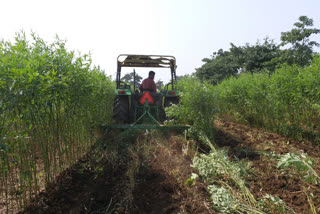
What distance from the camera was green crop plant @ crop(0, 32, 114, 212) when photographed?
2228 mm

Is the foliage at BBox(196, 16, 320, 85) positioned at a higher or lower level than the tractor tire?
higher

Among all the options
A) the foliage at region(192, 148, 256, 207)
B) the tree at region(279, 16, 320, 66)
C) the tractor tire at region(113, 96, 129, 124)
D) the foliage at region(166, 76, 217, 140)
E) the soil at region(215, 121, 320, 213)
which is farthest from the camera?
Answer: the tree at region(279, 16, 320, 66)

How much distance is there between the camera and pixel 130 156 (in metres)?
4.35

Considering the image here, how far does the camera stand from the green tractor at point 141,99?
586 cm

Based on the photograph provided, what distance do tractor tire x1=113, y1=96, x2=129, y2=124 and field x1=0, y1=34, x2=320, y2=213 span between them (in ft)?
1.89

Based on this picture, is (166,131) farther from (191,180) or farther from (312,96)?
(312,96)

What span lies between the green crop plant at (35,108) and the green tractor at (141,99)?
3.54ft

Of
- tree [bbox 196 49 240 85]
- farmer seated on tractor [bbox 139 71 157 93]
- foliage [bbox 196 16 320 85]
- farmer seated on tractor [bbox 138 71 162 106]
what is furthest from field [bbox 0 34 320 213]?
tree [bbox 196 49 240 85]

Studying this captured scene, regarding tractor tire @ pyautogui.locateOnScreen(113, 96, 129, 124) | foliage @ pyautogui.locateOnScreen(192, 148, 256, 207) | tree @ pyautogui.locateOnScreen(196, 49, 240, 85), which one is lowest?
foliage @ pyautogui.locateOnScreen(192, 148, 256, 207)

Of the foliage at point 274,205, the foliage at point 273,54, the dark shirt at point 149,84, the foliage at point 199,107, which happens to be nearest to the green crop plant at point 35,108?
the dark shirt at point 149,84

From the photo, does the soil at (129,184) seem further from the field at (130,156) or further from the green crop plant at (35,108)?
the green crop plant at (35,108)

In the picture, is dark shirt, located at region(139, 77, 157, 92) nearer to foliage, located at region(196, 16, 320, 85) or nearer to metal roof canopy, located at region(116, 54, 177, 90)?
metal roof canopy, located at region(116, 54, 177, 90)

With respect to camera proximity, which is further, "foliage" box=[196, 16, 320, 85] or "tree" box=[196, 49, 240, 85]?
"tree" box=[196, 49, 240, 85]

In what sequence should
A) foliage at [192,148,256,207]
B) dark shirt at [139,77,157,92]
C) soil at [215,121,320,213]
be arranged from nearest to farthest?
soil at [215,121,320,213] → foliage at [192,148,256,207] → dark shirt at [139,77,157,92]
